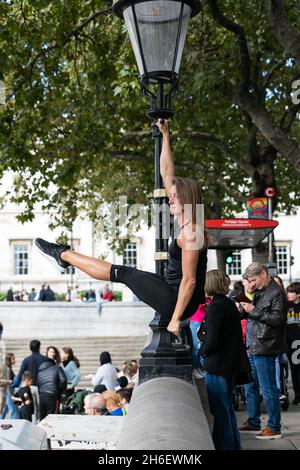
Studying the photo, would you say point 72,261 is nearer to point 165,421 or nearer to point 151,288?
point 151,288

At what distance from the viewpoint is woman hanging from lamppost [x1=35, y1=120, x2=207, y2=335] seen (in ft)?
18.6

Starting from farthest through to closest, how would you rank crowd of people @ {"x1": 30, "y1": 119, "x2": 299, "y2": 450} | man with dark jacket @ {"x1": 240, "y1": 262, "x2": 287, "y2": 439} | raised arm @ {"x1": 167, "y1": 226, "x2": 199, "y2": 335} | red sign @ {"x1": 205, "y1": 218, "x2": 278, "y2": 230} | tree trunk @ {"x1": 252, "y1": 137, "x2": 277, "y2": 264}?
tree trunk @ {"x1": 252, "y1": 137, "x2": 277, "y2": 264}
red sign @ {"x1": 205, "y1": 218, "x2": 278, "y2": 230}
man with dark jacket @ {"x1": 240, "y1": 262, "x2": 287, "y2": 439}
crowd of people @ {"x1": 30, "y1": 119, "x2": 299, "y2": 450}
raised arm @ {"x1": 167, "y1": 226, "x2": 199, "y2": 335}

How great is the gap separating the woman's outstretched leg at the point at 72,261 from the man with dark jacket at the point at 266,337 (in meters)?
2.70

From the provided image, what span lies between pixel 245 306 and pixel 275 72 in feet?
52.8

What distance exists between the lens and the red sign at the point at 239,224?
1475 cm

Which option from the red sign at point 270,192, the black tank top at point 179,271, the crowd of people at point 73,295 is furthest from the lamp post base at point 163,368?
the crowd of people at point 73,295

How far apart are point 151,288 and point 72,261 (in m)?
0.68

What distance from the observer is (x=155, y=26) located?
273 inches

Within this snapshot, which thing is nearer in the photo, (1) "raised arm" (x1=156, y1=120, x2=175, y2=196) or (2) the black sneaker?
(2) the black sneaker

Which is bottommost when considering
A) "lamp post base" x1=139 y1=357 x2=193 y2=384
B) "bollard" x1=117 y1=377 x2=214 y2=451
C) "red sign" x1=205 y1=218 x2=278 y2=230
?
"bollard" x1=117 y1=377 x2=214 y2=451

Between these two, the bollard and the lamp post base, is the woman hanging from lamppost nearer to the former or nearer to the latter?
the lamp post base

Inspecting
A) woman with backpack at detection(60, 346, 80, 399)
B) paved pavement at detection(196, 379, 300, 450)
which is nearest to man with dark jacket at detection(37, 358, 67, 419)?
woman with backpack at detection(60, 346, 80, 399)
